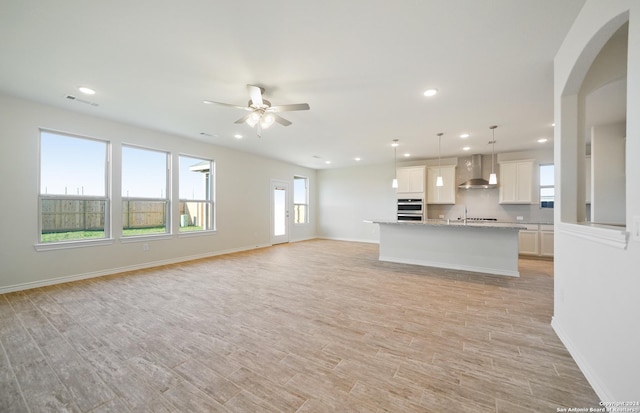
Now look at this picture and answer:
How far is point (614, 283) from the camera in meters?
1.48

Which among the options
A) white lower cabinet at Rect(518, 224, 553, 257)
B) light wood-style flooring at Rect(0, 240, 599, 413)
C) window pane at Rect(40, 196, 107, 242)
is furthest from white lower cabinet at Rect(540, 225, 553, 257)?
window pane at Rect(40, 196, 107, 242)

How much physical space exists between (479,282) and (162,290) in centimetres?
504

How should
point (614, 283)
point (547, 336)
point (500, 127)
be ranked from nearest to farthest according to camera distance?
point (614, 283), point (547, 336), point (500, 127)

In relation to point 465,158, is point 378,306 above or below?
below

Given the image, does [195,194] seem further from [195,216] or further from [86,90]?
[86,90]

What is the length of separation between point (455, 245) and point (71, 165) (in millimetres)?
7310

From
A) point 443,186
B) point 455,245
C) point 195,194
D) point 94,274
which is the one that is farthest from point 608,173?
point 94,274

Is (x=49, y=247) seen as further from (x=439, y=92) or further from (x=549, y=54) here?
(x=549, y=54)

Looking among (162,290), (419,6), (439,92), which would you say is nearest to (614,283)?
(419,6)

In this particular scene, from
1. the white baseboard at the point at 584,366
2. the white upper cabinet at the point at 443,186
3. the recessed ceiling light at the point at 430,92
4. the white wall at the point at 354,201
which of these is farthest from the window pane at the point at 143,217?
the white upper cabinet at the point at 443,186

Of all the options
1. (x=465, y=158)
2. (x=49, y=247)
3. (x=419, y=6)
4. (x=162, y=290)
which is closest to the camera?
(x=419, y=6)

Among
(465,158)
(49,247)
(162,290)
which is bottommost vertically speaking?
(162,290)

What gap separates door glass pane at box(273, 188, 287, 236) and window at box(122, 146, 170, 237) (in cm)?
336

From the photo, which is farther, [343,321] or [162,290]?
[162,290]
